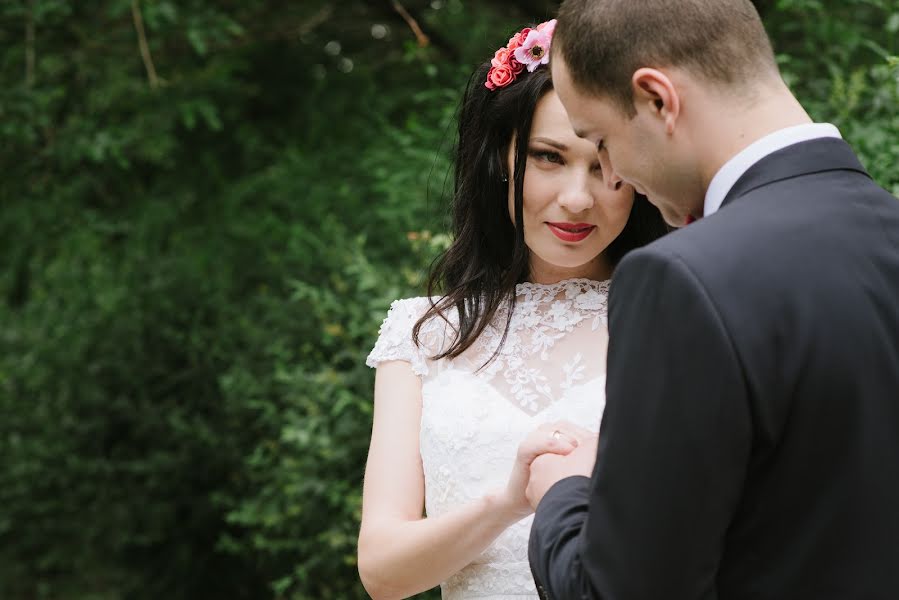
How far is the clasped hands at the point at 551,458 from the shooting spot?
67.3 inches

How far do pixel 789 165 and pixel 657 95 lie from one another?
20cm

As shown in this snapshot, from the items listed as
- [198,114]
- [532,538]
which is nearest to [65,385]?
[198,114]

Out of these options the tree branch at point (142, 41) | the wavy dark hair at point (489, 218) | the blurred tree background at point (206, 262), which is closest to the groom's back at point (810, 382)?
the wavy dark hair at point (489, 218)

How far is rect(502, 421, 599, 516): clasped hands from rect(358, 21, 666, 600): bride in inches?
16.2

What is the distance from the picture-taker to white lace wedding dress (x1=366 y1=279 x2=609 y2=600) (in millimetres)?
2475

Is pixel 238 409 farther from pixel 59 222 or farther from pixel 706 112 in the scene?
pixel 706 112

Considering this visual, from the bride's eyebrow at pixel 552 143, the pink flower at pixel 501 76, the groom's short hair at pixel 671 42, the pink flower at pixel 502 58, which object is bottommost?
the bride's eyebrow at pixel 552 143

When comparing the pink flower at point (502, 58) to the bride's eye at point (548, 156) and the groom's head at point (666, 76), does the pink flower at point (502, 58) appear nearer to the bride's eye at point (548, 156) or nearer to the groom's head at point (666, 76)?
the bride's eye at point (548, 156)

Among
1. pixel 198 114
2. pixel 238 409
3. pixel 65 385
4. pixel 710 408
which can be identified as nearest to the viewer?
pixel 710 408

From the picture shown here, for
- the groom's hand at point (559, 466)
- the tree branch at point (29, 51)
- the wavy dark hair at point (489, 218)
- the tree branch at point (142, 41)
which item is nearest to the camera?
the groom's hand at point (559, 466)

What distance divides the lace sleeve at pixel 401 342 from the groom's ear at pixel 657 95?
1.24 meters

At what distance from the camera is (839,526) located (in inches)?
54.4

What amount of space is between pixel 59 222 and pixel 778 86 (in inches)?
205

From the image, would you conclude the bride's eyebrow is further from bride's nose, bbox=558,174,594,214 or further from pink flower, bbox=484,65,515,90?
pink flower, bbox=484,65,515,90
